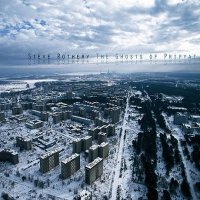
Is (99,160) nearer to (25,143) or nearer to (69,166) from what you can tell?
(69,166)

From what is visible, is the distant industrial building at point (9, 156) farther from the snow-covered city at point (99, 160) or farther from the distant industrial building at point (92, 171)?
the distant industrial building at point (92, 171)

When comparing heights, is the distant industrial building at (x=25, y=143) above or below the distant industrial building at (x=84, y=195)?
above

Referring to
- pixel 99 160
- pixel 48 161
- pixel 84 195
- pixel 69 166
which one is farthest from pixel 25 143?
pixel 84 195

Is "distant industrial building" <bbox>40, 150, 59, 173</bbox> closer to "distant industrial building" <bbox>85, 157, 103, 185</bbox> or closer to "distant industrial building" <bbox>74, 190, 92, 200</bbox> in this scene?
"distant industrial building" <bbox>85, 157, 103, 185</bbox>

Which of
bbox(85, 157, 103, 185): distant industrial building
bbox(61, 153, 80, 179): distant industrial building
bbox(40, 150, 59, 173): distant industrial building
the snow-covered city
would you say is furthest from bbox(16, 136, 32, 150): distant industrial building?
bbox(85, 157, 103, 185): distant industrial building

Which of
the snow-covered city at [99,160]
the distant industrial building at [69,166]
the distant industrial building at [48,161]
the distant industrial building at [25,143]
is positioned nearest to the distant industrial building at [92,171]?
the snow-covered city at [99,160]
